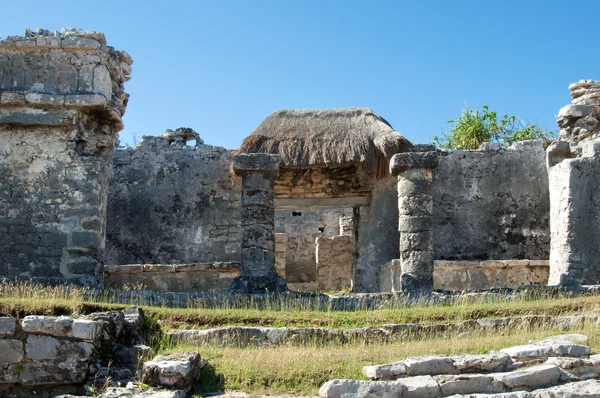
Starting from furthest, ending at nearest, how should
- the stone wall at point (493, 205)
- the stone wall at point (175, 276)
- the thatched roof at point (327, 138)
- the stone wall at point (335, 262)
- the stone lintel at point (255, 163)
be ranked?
1. the stone wall at point (335, 262)
2. the stone wall at point (493, 205)
3. the thatched roof at point (327, 138)
4. the stone wall at point (175, 276)
5. the stone lintel at point (255, 163)

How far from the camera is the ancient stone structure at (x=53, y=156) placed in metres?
12.4

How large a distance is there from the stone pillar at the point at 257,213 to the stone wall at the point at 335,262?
27.1 feet

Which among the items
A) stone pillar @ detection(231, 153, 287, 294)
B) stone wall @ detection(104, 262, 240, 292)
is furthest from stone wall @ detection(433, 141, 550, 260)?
stone pillar @ detection(231, 153, 287, 294)

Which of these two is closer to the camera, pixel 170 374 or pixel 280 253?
pixel 170 374

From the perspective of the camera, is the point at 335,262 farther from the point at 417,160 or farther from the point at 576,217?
the point at 576,217

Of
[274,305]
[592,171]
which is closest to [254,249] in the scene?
[274,305]

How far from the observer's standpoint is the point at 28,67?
1295 cm

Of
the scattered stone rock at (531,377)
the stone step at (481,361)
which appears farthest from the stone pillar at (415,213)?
the scattered stone rock at (531,377)

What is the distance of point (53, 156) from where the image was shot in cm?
1270

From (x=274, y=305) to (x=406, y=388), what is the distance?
4022 millimetres

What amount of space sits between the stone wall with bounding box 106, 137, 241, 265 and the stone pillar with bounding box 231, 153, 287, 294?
3.41 meters

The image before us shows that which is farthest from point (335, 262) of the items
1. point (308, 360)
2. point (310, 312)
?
point (308, 360)

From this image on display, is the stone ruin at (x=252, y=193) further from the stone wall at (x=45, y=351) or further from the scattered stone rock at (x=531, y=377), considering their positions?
the scattered stone rock at (x=531, y=377)

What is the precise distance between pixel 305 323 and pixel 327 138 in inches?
264
